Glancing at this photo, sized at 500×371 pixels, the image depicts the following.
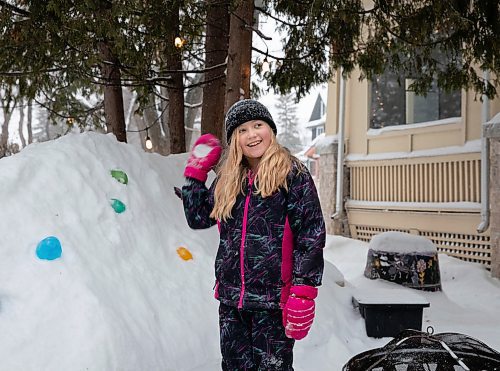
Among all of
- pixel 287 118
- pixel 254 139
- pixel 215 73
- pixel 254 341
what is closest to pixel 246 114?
pixel 254 139

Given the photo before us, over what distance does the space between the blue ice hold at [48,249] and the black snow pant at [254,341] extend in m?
1.44

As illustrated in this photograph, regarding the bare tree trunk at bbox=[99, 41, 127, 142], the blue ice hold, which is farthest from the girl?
the bare tree trunk at bbox=[99, 41, 127, 142]

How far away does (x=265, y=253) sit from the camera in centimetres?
255

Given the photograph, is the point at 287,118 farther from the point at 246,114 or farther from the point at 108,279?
the point at 246,114

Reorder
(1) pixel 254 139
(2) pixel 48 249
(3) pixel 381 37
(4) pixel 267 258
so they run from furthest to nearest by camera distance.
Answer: (3) pixel 381 37 → (2) pixel 48 249 → (1) pixel 254 139 → (4) pixel 267 258

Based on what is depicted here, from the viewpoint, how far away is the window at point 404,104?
10.5 metres

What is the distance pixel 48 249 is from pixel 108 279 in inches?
18.4

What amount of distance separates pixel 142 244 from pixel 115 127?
3.60m

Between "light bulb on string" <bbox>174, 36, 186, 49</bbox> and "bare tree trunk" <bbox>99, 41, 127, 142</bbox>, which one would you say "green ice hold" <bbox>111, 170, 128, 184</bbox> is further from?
"bare tree trunk" <bbox>99, 41, 127, 142</bbox>

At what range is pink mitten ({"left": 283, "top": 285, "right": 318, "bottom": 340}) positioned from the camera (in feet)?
7.90

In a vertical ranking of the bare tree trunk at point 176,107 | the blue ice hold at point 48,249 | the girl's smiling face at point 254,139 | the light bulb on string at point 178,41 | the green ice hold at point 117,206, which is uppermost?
the light bulb on string at point 178,41

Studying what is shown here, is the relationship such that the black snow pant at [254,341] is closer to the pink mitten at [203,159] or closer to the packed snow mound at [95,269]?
the pink mitten at [203,159]

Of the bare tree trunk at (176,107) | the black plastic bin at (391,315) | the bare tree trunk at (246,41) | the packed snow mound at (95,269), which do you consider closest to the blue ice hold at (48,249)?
the packed snow mound at (95,269)

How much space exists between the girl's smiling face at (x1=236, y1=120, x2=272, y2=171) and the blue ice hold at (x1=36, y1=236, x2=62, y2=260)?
5.31 ft
